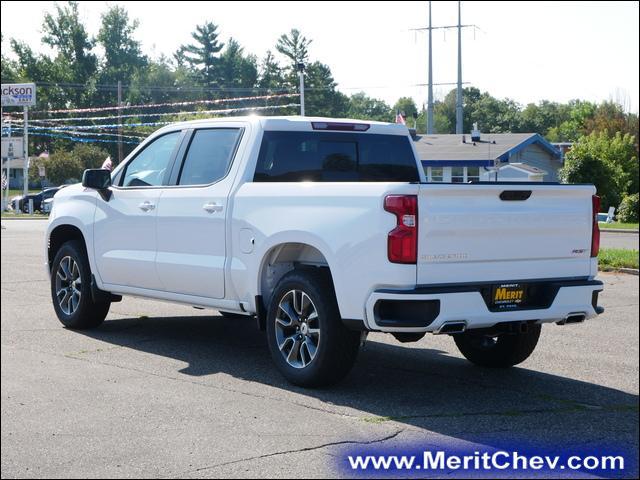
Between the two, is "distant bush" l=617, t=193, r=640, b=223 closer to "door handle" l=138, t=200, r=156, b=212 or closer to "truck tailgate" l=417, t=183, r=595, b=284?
"door handle" l=138, t=200, r=156, b=212

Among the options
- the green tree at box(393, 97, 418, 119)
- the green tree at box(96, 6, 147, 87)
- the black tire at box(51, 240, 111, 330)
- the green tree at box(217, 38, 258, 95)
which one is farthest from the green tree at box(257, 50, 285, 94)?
the black tire at box(51, 240, 111, 330)

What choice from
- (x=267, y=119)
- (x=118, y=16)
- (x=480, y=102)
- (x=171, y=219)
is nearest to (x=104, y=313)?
(x=171, y=219)

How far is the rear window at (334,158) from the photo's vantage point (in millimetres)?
7855

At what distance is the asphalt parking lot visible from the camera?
517 centimetres

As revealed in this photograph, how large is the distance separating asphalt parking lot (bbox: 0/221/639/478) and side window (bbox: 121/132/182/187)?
1485mm

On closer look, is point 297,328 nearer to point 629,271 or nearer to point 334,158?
point 334,158

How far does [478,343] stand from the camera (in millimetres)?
7777

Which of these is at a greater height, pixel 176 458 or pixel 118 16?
pixel 118 16

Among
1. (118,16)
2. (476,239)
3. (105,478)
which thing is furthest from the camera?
(118,16)

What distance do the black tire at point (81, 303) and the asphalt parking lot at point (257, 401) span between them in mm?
155

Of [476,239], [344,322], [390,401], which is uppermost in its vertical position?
[476,239]

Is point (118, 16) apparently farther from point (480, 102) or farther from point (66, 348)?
point (66, 348)

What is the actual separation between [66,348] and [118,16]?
19206 millimetres

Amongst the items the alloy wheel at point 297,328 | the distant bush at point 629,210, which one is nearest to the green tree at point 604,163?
the distant bush at point 629,210
